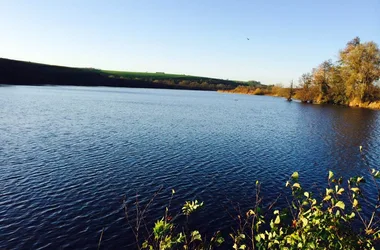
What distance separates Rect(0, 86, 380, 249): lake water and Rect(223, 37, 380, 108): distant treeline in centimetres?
6076

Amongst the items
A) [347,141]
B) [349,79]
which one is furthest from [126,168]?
[349,79]

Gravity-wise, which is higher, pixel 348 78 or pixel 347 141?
pixel 348 78

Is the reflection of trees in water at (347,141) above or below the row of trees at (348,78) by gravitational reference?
below

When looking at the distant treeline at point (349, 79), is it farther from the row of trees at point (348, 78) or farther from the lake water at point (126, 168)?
the lake water at point (126, 168)

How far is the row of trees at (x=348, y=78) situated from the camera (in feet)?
325

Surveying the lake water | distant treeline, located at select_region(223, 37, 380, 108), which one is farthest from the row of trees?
the lake water

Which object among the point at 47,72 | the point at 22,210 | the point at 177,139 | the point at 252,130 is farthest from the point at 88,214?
the point at 47,72

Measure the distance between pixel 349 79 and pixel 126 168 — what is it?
10476 centimetres

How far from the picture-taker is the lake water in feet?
54.7

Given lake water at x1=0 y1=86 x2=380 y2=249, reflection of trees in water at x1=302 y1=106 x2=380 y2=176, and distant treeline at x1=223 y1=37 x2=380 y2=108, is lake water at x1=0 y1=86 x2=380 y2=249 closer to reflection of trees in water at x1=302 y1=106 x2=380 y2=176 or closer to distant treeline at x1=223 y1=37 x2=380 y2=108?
reflection of trees in water at x1=302 y1=106 x2=380 y2=176

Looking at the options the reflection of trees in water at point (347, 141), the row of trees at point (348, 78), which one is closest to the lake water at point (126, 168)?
the reflection of trees in water at point (347, 141)

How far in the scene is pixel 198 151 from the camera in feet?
112

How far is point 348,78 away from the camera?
107 meters

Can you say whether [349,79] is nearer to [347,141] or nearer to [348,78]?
[348,78]
